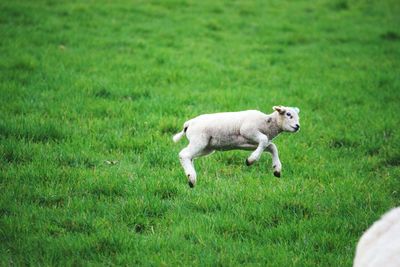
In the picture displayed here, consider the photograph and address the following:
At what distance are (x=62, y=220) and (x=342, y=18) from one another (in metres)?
13.9

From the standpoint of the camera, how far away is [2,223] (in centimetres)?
553

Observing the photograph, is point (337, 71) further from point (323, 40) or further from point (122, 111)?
point (122, 111)

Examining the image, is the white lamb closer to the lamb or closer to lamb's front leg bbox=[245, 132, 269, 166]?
lamb's front leg bbox=[245, 132, 269, 166]

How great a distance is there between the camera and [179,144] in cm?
812

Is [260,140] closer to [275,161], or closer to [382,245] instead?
[275,161]

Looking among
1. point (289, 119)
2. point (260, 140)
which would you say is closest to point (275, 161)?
point (260, 140)

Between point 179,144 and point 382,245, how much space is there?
193 inches

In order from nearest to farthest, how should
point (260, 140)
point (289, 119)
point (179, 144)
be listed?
point (260, 140) → point (289, 119) → point (179, 144)

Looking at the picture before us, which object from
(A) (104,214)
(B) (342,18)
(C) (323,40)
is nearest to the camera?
(A) (104,214)

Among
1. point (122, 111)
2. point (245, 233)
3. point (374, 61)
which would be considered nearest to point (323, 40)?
point (374, 61)

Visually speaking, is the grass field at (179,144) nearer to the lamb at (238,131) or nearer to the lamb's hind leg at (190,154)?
the lamb's hind leg at (190,154)

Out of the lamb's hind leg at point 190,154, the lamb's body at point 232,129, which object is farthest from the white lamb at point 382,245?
the lamb's hind leg at point 190,154

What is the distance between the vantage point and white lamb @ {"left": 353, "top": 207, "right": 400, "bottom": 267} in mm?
3270

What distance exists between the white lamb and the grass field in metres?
1.43
